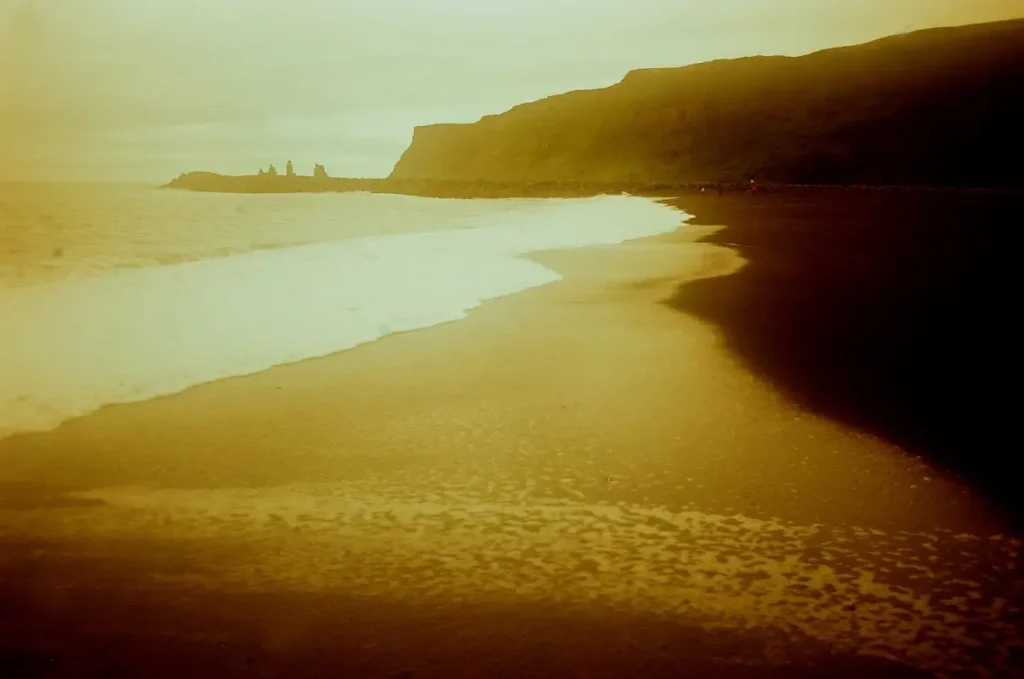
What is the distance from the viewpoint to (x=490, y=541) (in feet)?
16.0

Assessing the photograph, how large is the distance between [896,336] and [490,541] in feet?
27.1

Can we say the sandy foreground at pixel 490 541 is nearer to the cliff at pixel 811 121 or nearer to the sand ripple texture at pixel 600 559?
the sand ripple texture at pixel 600 559

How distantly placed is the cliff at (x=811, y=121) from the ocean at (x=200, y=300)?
308ft

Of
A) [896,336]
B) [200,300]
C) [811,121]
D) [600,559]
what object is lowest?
[600,559]

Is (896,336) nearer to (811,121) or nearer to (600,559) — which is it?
(600,559)

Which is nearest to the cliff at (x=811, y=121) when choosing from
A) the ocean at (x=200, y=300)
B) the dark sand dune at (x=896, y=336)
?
the dark sand dune at (x=896, y=336)

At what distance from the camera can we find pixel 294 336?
10734 millimetres

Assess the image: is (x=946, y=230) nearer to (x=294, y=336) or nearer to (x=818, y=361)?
(x=818, y=361)

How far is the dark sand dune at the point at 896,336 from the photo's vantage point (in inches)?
282

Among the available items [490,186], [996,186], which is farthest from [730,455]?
[490,186]

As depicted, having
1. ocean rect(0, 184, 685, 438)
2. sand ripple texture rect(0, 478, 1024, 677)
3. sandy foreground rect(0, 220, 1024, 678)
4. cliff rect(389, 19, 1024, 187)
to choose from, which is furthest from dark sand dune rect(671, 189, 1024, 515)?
cliff rect(389, 19, 1024, 187)

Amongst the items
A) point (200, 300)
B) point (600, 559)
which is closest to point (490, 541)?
point (600, 559)

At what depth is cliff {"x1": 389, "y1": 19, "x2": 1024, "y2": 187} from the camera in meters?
106

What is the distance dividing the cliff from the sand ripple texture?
341ft
